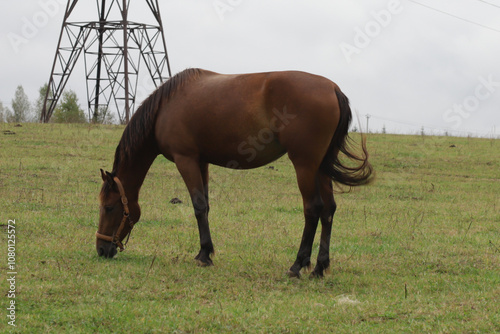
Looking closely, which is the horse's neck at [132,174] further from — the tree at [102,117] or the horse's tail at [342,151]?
the tree at [102,117]

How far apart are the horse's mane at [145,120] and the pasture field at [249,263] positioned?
1284 millimetres

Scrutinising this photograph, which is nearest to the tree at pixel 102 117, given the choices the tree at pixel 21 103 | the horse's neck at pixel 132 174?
the horse's neck at pixel 132 174

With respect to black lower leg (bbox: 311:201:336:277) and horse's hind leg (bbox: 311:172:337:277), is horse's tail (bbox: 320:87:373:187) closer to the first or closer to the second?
horse's hind leg (bbox: 311:172:337:277)

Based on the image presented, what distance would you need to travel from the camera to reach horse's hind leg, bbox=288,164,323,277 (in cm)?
614

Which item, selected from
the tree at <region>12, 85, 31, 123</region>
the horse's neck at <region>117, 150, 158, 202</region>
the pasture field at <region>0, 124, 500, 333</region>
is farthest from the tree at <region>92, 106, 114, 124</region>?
the tree at <region>12, 85, 31, 123</region>

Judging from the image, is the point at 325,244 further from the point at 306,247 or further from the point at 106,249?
the point at 106,249

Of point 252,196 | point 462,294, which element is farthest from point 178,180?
point 462,294

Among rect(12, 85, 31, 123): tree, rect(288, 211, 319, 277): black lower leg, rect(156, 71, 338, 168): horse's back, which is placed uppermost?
rect(12, 85, 31, 123): tree

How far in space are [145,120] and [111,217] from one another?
1.20 meters

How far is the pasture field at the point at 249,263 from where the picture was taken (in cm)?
491

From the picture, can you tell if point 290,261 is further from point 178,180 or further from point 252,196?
point 178,180

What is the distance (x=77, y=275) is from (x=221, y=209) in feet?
15.6

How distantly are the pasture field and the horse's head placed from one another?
171 mm

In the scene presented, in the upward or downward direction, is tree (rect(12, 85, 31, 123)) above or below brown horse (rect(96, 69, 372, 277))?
above
